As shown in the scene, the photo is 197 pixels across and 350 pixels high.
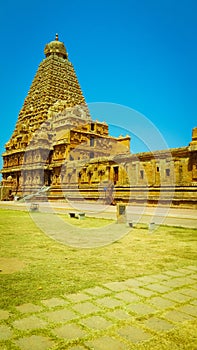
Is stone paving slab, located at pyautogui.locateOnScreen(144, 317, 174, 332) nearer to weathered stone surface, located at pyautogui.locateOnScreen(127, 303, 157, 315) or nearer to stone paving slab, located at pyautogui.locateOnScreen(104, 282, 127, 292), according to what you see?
weathered stone surface, located at pyautogui.locateOnScreen(127, 303, 157, 315)

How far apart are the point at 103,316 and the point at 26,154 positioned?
1897 inches

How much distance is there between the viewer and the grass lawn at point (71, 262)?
4406mm

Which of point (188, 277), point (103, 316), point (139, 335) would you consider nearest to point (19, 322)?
point (103, 316)

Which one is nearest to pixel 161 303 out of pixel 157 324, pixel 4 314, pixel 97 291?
pixel 157 324

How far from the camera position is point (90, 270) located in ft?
17.9

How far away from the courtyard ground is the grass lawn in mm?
17

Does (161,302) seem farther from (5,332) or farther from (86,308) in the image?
(5,332)

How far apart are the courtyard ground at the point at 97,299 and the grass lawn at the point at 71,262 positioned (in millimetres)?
17

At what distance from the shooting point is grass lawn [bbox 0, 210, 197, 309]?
441 cm

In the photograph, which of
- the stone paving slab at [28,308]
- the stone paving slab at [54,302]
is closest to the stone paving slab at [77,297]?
the stone paving slab at [54,302]

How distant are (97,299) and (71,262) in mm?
2202

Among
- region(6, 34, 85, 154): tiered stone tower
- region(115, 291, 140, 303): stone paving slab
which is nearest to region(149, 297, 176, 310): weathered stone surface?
region(115, 291, 140, 303): stone paving slab

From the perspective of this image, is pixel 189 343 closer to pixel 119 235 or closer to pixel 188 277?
pixel 188 277

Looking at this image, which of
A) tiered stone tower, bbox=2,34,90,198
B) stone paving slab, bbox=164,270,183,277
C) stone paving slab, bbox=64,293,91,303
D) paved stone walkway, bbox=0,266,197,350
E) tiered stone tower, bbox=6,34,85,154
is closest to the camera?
paved stone walkway, bbox=0,266,197,350
